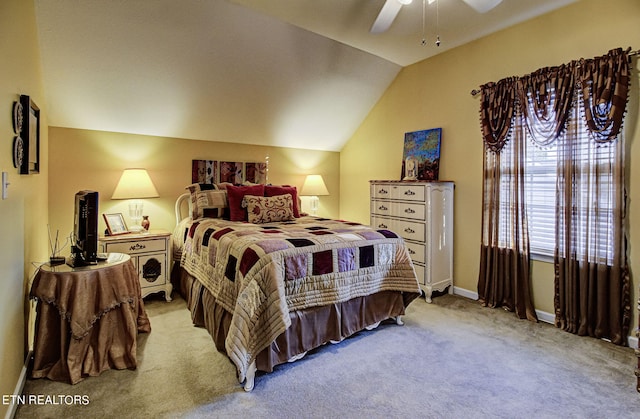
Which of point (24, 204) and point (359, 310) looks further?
point (359, 310)

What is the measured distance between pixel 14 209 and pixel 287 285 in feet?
5.15

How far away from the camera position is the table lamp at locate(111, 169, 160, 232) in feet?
11.1

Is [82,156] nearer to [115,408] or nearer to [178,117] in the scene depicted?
[178,117]

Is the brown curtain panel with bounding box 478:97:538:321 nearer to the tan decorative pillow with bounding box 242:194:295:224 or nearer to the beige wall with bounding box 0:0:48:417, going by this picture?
the tan decorative pillow with bounding box 242:194:295:224

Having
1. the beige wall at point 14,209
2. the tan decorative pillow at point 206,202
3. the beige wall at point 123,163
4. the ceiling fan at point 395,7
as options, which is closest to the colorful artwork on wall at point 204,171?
the beige wall at point 123,163

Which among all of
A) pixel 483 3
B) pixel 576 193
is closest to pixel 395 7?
pixel 483 3

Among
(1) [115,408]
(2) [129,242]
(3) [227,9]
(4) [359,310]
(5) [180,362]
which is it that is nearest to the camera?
(1) [115,408]

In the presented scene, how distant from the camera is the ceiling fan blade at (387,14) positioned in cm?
211

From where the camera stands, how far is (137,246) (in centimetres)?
320

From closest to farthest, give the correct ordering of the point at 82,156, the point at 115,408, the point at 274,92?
the point at 115,408 < the point at 82,156 < the point at 274,92

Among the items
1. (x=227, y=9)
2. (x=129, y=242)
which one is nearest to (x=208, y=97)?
(x=227, y=9)

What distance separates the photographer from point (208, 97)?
3.66 m

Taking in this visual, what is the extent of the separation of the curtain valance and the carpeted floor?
1705 mm

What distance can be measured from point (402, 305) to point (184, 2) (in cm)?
308
